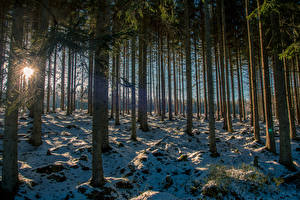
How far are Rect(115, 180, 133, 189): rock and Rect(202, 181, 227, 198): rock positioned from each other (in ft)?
8.37

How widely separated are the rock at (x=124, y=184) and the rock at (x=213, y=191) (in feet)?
8.37

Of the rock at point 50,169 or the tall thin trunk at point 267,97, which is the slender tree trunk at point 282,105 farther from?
the rock at point 50,169

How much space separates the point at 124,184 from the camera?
18.3 feet

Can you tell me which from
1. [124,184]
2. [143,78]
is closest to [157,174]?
[124,184]

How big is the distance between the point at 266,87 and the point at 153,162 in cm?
695

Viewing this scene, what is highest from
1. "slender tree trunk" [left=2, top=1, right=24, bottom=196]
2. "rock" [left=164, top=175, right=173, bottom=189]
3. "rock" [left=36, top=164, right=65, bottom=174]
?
"slender tree trunk" [left=2, top=1, right=24, bottom=196]

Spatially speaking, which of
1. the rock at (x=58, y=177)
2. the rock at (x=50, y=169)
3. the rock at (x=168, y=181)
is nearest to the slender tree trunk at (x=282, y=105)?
the rock at (x=168, y=181)

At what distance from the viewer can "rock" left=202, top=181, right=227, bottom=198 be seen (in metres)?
4.82

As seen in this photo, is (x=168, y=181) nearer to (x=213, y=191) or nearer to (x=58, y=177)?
(x=213, y=191)

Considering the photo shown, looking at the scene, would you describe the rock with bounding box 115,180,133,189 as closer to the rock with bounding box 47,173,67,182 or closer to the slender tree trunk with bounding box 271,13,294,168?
the rock with bounding box 47,173,67,182

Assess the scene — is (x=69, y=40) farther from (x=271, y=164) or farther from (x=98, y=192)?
(x=271, y=164)

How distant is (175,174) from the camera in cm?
643

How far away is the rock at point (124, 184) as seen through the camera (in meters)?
5.47

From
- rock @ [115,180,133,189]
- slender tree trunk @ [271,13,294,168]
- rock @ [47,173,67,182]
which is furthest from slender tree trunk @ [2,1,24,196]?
slender tree trunk @ [271,13,294,168]
